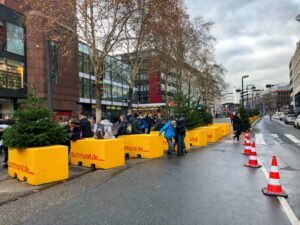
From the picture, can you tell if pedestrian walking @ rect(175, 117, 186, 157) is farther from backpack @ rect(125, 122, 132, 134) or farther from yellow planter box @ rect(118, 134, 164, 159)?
backpack @ rect(125, 122, 132, 134)

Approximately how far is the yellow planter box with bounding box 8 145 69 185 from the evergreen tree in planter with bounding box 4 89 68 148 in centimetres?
28

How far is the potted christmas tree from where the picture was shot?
22.9 ft

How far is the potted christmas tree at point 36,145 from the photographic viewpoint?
6.98 meters

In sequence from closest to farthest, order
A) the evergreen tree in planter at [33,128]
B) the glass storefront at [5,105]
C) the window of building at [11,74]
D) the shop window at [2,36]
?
the evergreen tree in planter at [33,128], the shop window at [2,36], the window of building at [11,74], the glass storefront at [5,105]

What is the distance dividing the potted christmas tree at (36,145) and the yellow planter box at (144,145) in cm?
364

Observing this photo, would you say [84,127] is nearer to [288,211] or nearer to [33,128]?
[33,128]

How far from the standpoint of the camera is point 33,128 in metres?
7.38

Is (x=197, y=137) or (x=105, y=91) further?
(x=105, y=91)

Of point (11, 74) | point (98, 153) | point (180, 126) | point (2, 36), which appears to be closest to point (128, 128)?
point (180, 126)

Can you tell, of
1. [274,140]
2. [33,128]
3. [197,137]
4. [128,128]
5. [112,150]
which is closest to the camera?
[33,128]

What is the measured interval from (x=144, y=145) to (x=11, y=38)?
74.4 feet

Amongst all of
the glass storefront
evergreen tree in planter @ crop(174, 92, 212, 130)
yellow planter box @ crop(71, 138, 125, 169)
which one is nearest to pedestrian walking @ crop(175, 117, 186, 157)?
evergreen tree in planter @ crop(174, 92, 212, 130)

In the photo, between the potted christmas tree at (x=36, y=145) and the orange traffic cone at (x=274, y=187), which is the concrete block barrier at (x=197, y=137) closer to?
the potted christmas tree at (x=36, y=145)

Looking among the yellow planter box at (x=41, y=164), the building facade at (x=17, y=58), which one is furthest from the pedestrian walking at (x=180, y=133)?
the building facade at (x=17, y=58)
